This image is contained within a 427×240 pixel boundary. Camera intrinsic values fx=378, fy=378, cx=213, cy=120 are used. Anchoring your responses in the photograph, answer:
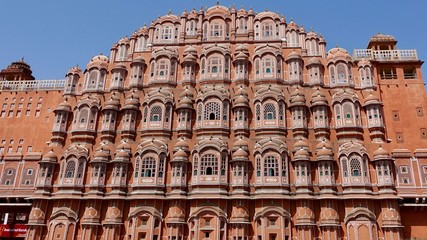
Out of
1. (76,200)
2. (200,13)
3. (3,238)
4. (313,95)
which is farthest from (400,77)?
(3,238)

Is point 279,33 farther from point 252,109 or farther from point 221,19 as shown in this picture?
point 252,109

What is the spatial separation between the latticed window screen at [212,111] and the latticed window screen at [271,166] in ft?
19.2

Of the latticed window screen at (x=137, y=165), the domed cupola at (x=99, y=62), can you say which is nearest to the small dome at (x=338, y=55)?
the latticed window screen at (x=137, y=165)

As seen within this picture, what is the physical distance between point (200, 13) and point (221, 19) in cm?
241

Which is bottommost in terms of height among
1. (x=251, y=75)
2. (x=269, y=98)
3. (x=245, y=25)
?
(x=269, y=98)

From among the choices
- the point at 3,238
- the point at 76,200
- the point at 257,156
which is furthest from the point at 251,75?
the point at 3,238

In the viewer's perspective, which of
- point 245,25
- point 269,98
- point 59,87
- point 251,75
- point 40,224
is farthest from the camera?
point 59,87

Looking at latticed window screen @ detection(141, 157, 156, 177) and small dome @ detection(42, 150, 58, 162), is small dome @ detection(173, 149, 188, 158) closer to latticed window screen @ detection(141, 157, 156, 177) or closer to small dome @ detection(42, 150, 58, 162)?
latticed window screen @ detection(141, 157, 156, 177)

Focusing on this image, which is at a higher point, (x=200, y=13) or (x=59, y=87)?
(x=200, y=13)

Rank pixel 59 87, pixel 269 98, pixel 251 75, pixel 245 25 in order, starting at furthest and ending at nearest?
pixel 59 87, pixel 245 25, pixel 251 75, pixel 269 98

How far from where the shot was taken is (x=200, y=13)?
40688mm

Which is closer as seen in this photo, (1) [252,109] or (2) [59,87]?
(1) [252,109]

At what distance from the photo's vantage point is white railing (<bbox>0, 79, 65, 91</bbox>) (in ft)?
152

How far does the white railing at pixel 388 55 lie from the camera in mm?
39562
